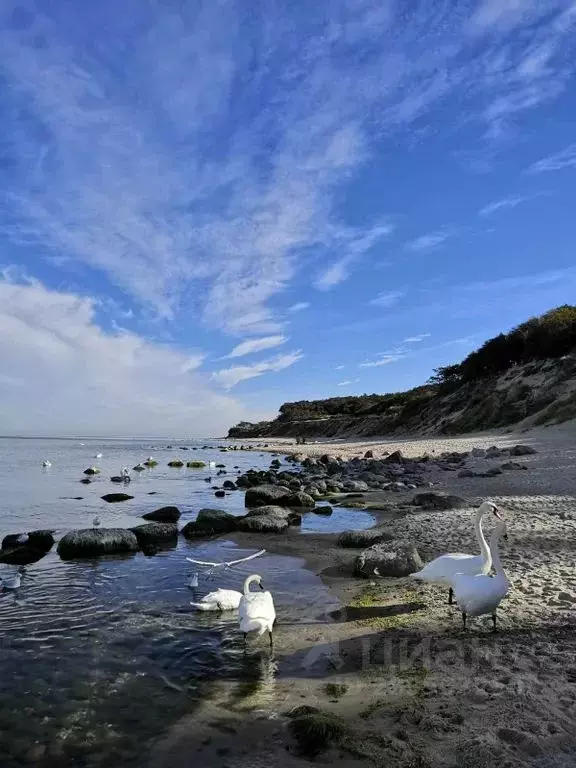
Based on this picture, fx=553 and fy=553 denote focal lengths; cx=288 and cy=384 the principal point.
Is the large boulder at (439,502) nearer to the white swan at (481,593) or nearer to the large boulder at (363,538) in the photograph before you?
the large boulder at (363,538)

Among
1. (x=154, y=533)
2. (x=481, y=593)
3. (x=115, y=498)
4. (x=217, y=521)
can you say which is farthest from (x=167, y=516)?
(x=481, y=593)

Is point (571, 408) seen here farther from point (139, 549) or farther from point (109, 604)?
point (109, 604)

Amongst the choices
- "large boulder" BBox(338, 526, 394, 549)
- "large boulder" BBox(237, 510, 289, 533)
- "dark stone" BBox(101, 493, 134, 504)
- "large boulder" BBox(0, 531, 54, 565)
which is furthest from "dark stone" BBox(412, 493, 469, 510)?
"dark stone" BBox(101, 493, 134, 504)

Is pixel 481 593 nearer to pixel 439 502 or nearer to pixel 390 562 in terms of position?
pixel 390 562

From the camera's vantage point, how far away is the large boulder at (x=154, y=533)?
14195 millimetres

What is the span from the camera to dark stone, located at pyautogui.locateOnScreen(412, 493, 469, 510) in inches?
653

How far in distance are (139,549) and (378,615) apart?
750 cm

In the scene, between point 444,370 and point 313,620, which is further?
point 444,370

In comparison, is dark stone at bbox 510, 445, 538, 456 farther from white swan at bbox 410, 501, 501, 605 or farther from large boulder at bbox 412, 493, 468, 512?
white swan at bbox 410, 501, 501, 605

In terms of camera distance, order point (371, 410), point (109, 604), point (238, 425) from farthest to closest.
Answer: point (238, 425), point (371, 410), point (109, 604)

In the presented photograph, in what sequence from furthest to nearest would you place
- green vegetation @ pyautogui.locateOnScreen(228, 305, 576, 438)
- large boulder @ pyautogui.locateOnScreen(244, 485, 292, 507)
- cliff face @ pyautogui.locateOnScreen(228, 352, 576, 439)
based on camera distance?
green vegetation @ pyautogui.locateOnScreen(228, 305, 576, 438) → cliff face @ pyautogui.locateOnScreen(228, 352, 576, 439) → large boulder @ pyautogui.locateOnScreen(244, 485, 292, 507)

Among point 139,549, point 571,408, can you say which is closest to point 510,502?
point 139,549

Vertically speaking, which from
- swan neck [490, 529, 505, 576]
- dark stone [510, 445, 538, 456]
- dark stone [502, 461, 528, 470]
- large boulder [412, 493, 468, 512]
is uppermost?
dark stone [510, 445, 538, 456]

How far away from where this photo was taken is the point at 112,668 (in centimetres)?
646
